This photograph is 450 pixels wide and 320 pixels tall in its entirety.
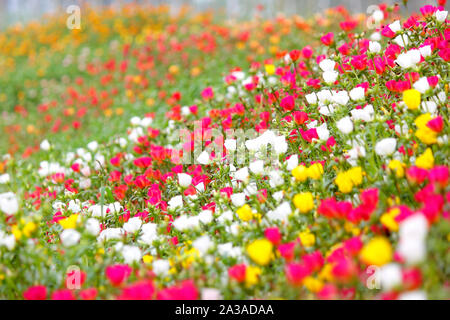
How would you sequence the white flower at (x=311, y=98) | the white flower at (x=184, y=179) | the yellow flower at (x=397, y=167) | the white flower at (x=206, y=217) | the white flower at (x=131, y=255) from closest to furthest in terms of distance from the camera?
the yellow flower at (x=397, y=167) → the white flower at (x=131, y=255) → the white flower at (x=206, y=217) → the white flower at (x=184, y=179) → the white flower at (x=311, y=98)

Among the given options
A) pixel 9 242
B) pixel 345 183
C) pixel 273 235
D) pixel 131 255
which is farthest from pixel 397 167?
pixel 9 242

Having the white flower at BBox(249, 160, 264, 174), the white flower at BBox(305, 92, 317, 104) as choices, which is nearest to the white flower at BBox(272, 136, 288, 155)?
the white flower at BBox(249, 160, 264, 174)

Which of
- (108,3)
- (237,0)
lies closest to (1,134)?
(237,0)

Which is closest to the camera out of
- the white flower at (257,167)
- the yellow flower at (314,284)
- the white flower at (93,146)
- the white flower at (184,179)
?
the yellow flower at (314,284)

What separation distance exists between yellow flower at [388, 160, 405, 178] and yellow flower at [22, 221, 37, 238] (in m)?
1.49

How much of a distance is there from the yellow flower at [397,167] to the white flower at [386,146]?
65 millimetres

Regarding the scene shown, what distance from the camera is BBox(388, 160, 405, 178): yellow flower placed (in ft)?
5.63

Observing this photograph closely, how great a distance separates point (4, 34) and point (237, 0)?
653 centimetres

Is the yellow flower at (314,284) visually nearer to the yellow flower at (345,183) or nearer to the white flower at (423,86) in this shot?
the yellow flower at (345,183)

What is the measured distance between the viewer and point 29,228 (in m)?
1.71

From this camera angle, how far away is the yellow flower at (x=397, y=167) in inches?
67.5

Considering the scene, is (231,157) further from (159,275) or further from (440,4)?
(440,4)

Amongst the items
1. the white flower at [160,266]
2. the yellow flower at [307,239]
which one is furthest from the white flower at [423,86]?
the white flower at [160,266]

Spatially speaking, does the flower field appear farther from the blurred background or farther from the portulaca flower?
the blurred background
